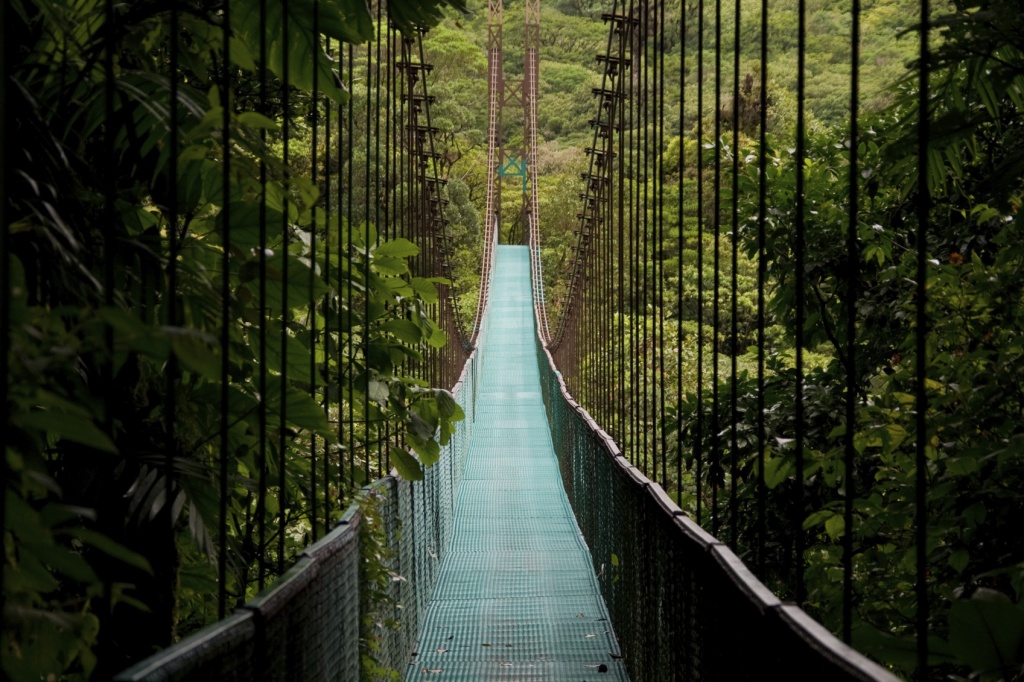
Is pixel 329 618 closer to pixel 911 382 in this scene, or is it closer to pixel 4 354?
pixel 4 354

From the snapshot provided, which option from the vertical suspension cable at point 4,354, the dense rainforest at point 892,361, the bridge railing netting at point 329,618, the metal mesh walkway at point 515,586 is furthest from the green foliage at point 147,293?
the metal mesh walkway at point 515,586

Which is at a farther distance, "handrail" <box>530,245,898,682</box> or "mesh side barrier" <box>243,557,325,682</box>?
"mesh side barrier" <box>243,557,325,682</box>

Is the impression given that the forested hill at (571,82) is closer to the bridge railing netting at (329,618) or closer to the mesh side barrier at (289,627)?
the bridge railing netting at (329,618)

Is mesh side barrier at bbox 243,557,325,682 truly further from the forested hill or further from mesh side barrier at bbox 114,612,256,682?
the forested hill

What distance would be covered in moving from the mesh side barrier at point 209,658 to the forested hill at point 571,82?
11.2 ft

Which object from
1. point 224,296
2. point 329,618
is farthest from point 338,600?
point 224,296

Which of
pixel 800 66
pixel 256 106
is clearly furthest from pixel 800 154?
pixel 256 106

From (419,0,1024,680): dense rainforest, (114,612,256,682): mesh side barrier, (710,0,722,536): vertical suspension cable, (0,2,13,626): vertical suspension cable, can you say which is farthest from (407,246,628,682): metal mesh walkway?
(0,2,13,626): vertical suspension cable

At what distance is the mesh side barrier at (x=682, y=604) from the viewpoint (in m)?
1.28

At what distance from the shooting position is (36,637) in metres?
1.01

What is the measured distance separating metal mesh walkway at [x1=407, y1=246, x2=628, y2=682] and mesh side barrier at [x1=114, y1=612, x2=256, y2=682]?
8.46 ft

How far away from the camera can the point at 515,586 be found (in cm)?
532

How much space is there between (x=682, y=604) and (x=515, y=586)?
3.07m

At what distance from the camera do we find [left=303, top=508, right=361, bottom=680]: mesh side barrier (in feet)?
→ 6.32
